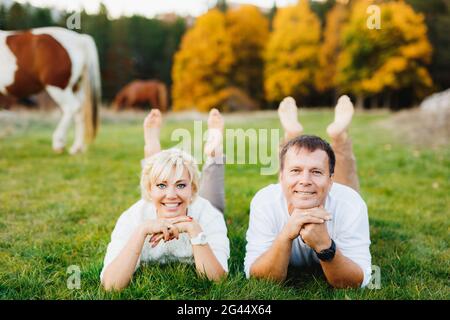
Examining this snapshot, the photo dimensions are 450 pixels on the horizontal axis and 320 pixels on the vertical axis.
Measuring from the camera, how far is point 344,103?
354cm

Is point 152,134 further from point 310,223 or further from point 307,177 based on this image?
point 310,223

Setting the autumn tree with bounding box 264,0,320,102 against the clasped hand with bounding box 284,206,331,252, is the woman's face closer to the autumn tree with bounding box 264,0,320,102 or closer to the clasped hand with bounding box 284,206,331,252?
the clasped hand with bounding box 284,206,331,252

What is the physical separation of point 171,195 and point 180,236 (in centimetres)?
28

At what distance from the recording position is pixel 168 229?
2127 millimetres

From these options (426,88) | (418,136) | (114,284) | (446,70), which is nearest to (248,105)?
(426,88)

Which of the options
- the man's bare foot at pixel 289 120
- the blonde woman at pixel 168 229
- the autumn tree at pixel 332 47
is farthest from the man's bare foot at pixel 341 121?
the autumn tree at pixel 332 47

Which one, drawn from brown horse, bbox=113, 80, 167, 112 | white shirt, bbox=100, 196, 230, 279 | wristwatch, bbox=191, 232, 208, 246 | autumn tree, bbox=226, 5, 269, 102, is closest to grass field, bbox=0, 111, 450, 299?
white shirt, bbox=100, 196, 230, 279

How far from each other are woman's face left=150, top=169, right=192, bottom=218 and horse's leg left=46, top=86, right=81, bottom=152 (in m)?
4.16

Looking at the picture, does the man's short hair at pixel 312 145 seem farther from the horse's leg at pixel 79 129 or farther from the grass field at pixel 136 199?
the horse's leg at pixel 79 129

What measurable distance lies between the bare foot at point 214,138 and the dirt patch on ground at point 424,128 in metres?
5.27

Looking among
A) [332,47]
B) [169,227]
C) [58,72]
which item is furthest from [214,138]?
[332,47]

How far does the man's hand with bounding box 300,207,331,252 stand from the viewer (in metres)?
1.99
